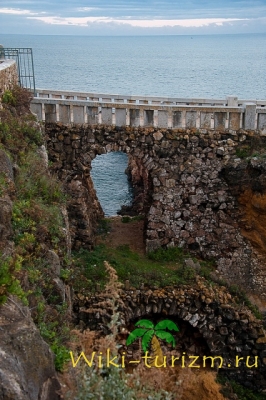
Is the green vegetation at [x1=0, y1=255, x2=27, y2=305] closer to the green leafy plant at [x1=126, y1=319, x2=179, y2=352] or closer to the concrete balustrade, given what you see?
the green leafy plant at [x1=126, y1=319, x2=179, y2=352]

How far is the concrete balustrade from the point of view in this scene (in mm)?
21953

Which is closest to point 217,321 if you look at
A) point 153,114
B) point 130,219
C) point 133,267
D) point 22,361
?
point 133,267

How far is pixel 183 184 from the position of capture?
22906 mm

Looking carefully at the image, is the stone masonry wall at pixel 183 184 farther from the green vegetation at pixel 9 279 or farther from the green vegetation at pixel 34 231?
the green vegetation at pixel 9 279

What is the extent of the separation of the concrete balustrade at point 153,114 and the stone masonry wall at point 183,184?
1.14 ft

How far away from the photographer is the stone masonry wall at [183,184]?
73.4 feet

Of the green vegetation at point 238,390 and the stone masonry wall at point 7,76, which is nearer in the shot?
the green vegetation at point 238,390

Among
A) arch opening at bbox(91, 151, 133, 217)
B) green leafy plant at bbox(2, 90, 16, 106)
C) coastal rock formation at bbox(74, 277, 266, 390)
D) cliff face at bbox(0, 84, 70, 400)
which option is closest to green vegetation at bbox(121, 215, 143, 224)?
arch opening at bbox(91, 151, 133, 217)

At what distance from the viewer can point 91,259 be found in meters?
22.4

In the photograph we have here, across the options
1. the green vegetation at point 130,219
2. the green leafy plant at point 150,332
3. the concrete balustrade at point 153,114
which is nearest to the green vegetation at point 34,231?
the concrete balustrade at point 153,114

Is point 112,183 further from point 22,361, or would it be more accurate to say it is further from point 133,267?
point 22,361

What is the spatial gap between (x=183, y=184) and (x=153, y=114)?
3478mm

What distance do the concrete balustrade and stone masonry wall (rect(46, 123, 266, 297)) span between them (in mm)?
346

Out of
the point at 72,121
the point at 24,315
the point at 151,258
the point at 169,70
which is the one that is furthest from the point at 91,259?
the point at 169,70
